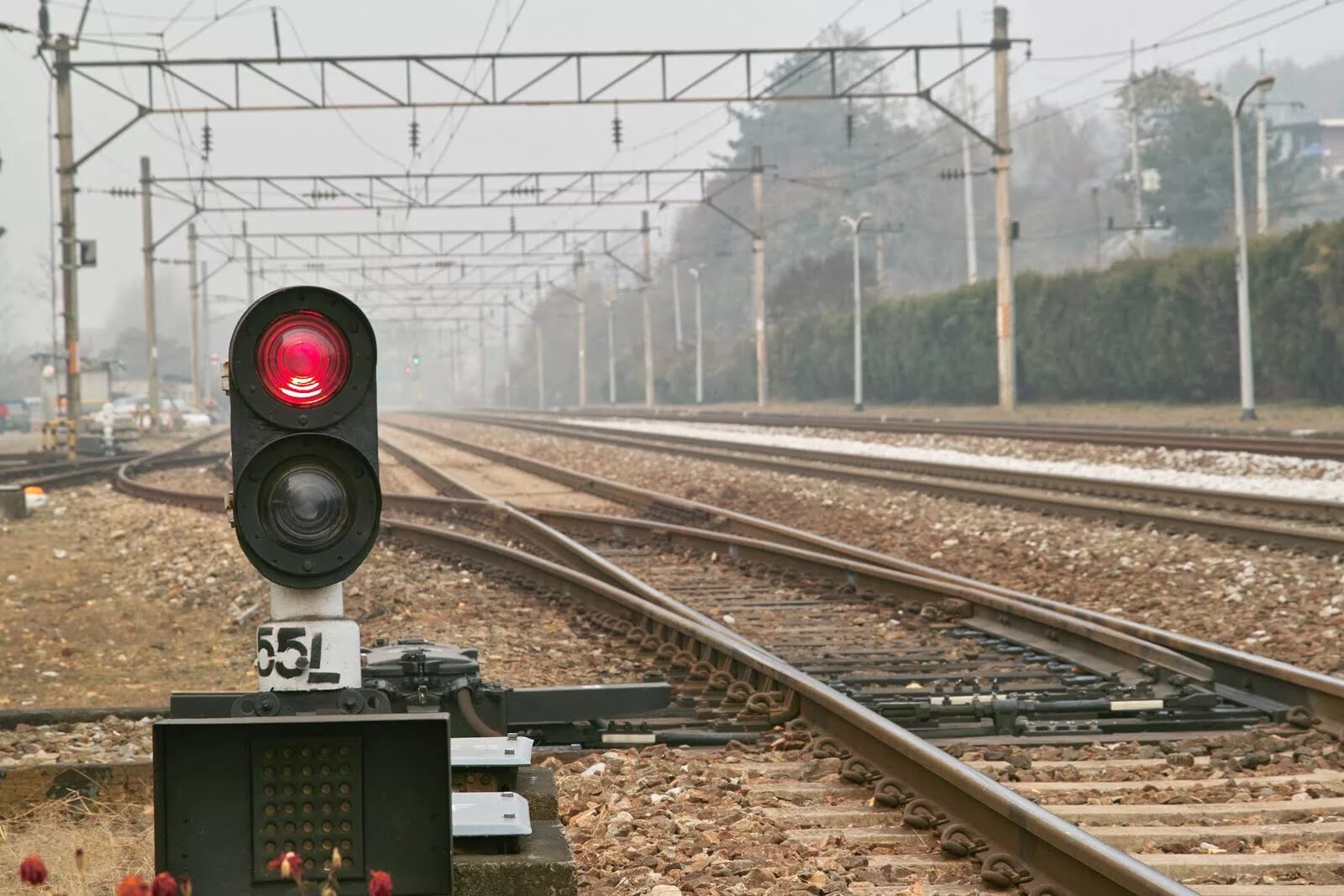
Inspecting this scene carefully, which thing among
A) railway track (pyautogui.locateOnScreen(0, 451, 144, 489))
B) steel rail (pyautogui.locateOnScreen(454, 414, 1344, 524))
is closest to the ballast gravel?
steel rail (pyautogui.locateOnScreen(454, 414, 1344, 524))

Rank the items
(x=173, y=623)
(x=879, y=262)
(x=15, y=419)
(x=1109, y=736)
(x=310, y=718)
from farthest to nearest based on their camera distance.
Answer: (x=15, y=419) < (x=879, y=262) < (x=173, y=623) < (x=1109, y=736) < (x=310, y=718)

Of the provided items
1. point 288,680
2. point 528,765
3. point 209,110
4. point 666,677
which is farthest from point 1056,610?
point 209,110

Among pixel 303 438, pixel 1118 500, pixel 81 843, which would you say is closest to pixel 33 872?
pixel 303 438

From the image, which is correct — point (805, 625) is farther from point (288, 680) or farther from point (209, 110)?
point (209, 110)

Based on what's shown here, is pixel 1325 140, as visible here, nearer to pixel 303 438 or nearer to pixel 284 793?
pixel 303 438

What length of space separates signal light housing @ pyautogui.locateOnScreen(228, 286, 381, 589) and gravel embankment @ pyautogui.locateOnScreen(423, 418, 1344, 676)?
19.1 ft

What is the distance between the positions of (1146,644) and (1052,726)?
4.47 ft

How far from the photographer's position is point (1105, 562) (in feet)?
40.3

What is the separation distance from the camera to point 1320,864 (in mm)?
4496

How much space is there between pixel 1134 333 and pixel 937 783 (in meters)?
37.6

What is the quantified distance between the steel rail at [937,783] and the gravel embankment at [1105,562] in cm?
292

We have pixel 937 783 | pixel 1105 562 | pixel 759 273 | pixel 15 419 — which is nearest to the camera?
pixel 937 783

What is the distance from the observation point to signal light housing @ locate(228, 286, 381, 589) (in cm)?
358

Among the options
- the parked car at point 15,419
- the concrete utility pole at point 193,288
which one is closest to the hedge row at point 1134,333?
the concrete utility pole at point 193,288
